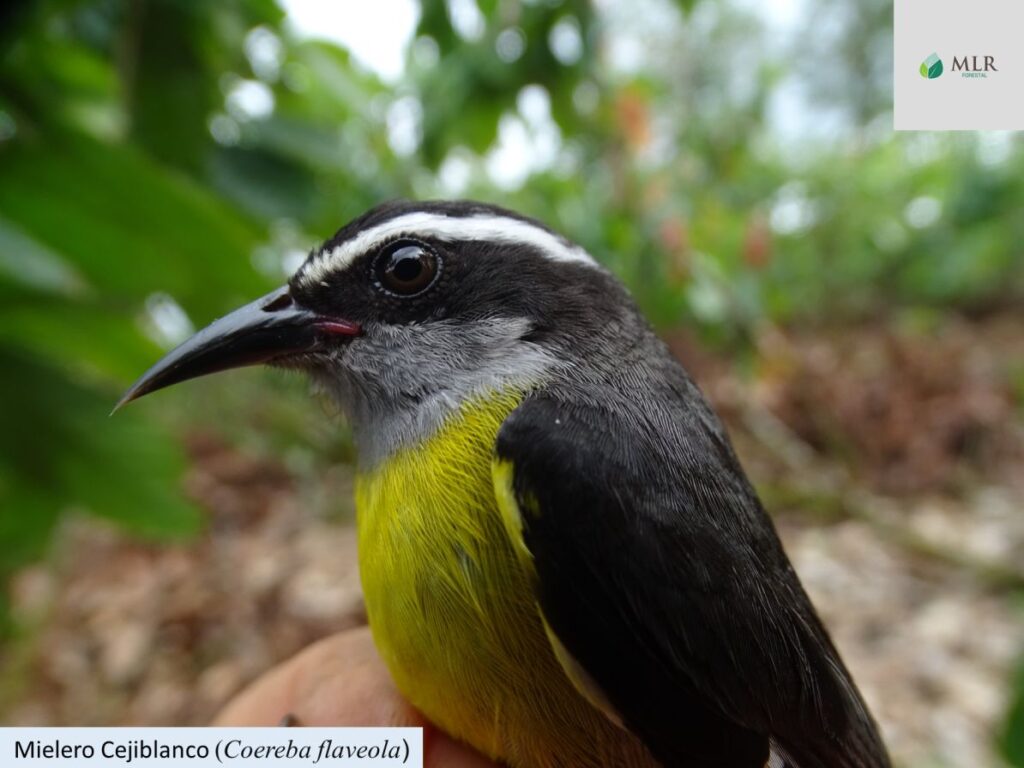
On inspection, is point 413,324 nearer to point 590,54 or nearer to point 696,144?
point 590,54

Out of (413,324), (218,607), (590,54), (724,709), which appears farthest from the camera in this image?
(218,607)

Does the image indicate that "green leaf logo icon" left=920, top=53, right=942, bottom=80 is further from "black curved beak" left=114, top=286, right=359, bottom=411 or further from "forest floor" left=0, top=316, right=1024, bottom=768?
"forest floor" left=0, top=316, right=1024, bottom=768

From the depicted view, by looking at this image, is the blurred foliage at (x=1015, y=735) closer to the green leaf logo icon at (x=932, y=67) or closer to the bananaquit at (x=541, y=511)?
the bananaquit at (x=541, y=511)

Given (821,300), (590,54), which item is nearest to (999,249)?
(821,300)

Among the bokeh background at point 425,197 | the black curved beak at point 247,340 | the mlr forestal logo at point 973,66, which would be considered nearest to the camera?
the black curved beak at point 247,340
